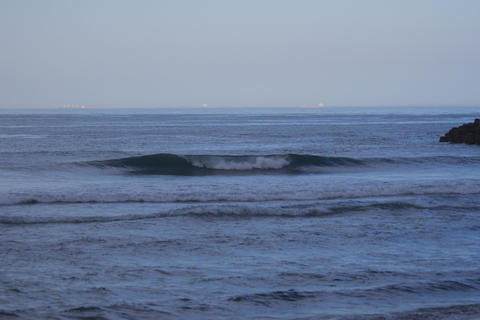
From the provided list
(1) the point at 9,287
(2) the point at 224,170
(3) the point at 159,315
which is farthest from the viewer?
(2) the point at 224,170

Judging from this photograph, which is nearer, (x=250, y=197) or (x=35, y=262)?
(x=35, y=262)

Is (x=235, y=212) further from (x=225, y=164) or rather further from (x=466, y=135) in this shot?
(x=466, y=135)

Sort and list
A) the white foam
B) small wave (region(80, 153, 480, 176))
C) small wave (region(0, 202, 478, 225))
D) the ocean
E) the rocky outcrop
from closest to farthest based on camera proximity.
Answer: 1. the ocean
2. small wave (region(0, 202, 478, 225))
3. small wave (region(80, 153, 480, 176))
4. the white foam
5. the rocky outcrop

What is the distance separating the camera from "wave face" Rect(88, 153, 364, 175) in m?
23.1

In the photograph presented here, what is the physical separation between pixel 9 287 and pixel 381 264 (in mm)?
4785

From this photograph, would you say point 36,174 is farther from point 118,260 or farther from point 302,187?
point 118,260

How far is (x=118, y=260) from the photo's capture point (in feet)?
26.3

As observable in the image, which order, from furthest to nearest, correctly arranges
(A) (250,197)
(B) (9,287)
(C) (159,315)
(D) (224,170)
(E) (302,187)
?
(D) (224,170) → (E) (302,187) → (A) (250,197) → (B) (9,287) → (C) (159,315)

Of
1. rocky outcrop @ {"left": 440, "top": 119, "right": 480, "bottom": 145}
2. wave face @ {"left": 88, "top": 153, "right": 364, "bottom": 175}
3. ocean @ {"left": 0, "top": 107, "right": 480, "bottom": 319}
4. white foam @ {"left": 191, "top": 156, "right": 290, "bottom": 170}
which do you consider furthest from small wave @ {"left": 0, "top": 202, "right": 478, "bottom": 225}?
rocky outcrop @ {"left": 440, "top": 119, "right": 480, "bottom": 145}

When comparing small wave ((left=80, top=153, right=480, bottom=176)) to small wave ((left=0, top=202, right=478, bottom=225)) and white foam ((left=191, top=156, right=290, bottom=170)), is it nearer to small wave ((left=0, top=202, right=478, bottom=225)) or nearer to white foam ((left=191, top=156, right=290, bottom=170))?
white foam ((left=191, top=156, right=290, bottom=170))

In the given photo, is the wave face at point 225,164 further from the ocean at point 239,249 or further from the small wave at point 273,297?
the small wave at point 273,297

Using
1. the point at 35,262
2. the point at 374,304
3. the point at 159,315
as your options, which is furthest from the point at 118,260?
the point at 374,304

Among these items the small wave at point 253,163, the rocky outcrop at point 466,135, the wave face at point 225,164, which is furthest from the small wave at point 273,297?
the rocky outcrop at point 466,135

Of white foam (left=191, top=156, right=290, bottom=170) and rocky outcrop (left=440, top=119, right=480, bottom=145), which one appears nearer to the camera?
white foam (left=191, top=156, right=290, bottom=170)
